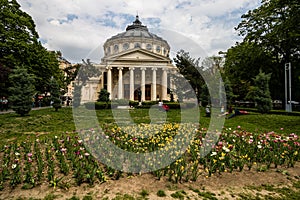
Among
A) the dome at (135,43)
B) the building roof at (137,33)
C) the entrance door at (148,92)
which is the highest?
the building roof at (137,33)

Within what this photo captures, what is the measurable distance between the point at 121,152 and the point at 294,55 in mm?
27845

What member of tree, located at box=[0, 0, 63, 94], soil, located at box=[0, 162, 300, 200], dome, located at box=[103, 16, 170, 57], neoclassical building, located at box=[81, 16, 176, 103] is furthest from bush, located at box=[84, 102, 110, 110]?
dome, located at box=[103, 16, 170, 57]

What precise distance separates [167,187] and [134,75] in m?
41.4

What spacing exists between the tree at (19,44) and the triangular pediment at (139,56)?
17400 millimetres

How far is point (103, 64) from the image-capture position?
150 ft

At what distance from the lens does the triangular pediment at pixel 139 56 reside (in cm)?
4138

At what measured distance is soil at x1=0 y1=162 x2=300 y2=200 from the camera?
3953mm

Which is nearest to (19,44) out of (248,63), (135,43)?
(248,63)

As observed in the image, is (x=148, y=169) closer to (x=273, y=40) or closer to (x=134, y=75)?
(x=273, y=40)

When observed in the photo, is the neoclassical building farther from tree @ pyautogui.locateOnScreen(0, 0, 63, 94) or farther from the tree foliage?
tree @ pyautogui.locateOnScreen(0, 0, 63, 94)

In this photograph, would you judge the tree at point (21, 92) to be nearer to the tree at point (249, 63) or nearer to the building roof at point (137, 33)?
the tree at point (249, 63)

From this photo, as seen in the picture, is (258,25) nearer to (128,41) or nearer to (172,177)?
(172,177)

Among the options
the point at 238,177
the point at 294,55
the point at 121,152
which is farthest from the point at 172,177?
the point at 294,55

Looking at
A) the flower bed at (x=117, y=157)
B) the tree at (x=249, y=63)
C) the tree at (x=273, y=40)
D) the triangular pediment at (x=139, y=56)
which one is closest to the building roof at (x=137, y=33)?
the triangular pediment at (x=139, y=56)
